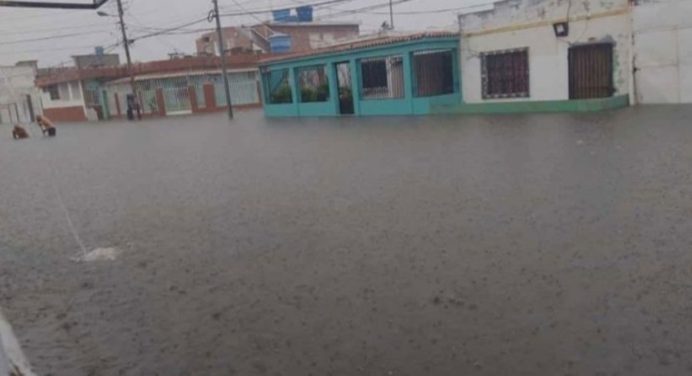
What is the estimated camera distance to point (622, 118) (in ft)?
49.4

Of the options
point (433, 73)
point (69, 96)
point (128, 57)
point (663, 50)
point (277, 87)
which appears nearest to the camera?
point (663, 50)

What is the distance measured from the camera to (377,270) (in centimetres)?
486

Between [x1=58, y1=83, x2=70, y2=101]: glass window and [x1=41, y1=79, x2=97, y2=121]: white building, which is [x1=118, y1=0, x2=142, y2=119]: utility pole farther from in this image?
[x1=58, y1=83, x2=70, y2=101]: glass window

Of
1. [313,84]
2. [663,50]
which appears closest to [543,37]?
[663,50]

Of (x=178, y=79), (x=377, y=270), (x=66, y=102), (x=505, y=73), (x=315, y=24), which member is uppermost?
(x=315, y=24)

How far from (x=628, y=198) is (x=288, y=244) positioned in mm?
3721

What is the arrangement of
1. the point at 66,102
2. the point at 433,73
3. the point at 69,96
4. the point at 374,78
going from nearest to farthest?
the point at 433,73
the point at 374,78
the point at 69,96
the point at 66,102

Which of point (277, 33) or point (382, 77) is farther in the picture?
point (277, 33)

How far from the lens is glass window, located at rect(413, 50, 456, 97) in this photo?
78.6 ft

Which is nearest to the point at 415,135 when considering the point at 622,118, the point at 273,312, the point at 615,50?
the point at 622,118

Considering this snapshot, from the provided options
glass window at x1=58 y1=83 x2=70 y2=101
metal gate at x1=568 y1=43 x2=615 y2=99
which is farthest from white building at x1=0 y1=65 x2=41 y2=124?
metal gate at x1=568 y1=43 x2=615 y2=99

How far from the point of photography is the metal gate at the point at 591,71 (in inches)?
746

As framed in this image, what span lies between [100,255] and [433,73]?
19.8 meters

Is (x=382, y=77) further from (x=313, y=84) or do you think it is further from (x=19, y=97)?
(x=19, y=97)
